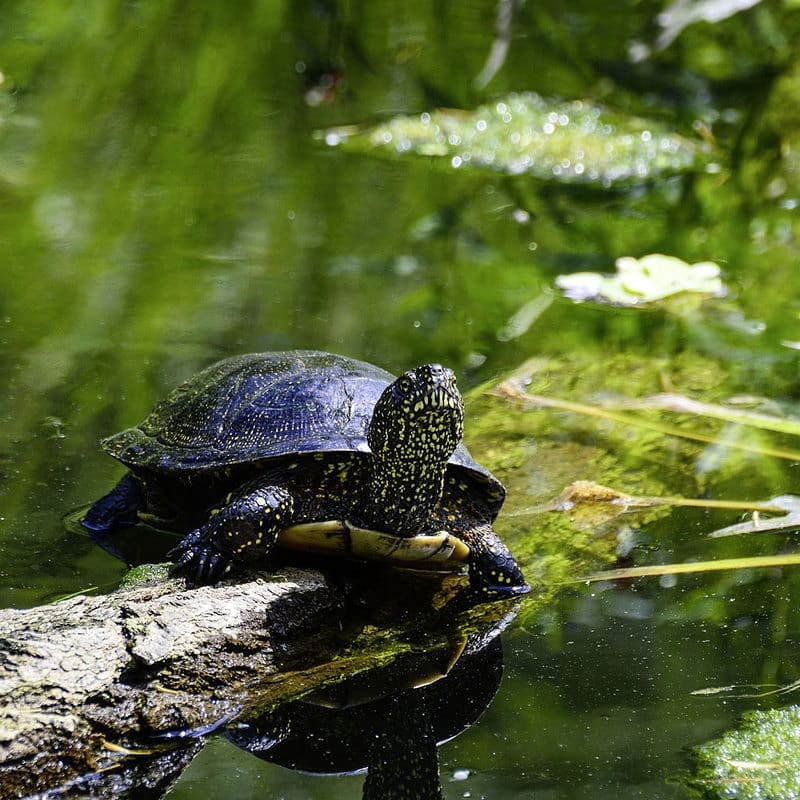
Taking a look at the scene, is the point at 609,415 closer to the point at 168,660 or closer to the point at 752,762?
the point at 752,762

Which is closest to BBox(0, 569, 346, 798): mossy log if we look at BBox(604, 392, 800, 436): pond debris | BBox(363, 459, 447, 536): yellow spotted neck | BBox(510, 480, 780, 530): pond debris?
BBox(363, 459, 447, 536): yellow spotted neck

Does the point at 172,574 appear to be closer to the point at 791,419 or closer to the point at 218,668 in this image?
the point at 218,668

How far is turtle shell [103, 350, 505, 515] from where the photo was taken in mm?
2562

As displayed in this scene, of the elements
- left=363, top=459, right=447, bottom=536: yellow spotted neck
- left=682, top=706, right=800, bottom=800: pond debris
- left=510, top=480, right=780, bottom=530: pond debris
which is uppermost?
left=363, top=459, right=447, bottom=536: yellow spotted neck

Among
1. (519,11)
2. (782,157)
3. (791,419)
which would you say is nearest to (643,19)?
(519,11)

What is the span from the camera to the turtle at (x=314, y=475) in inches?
95.3

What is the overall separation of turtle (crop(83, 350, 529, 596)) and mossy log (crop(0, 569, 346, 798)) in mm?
192

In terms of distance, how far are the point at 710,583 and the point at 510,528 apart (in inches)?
21.5

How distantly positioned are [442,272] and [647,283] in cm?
87

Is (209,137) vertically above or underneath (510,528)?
above

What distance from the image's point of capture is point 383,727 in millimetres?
2020

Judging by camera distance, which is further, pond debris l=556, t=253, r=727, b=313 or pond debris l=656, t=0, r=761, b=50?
pond debris l=656, t=0, r=761, b=50

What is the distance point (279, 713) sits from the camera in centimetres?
207

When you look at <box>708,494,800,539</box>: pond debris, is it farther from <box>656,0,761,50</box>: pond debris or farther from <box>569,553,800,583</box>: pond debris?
<box>656,0,761,50</box>: pond debris
